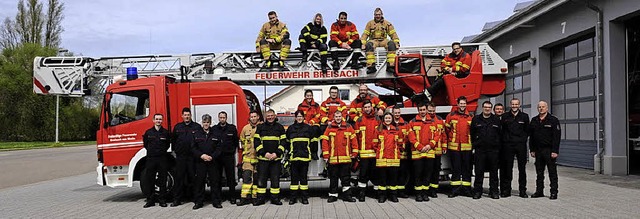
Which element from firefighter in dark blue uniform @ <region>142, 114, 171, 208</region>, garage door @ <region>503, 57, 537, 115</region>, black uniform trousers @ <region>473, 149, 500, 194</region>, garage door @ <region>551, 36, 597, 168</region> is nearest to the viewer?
firefighter in dark blue uniform @ <region>142, 114, 171, 208</region>

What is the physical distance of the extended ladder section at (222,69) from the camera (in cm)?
1080

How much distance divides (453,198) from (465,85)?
2.16 meters

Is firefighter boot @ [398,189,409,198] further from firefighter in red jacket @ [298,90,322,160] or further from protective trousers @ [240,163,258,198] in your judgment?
protective trousers @ [240,163,258,198]

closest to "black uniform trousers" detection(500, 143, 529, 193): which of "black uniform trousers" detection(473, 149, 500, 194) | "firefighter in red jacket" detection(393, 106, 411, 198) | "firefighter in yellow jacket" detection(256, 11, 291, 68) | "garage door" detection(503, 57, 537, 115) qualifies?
"black uniform trousers" detection(473, 149, 500, 194)

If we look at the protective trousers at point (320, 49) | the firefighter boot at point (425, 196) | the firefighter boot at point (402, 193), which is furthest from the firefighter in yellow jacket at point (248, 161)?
the firefighter boot at point (425, 196)

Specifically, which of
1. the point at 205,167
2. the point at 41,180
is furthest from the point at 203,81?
the point at 41,180

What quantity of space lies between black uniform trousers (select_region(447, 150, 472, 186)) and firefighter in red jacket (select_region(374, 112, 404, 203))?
1033 millimetres

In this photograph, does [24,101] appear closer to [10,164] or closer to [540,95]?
[10,164]

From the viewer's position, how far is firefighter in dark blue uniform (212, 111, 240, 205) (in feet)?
30.9

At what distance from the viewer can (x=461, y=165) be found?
1001 centimetres

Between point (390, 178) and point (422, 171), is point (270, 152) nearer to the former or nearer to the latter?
point (390, 178)

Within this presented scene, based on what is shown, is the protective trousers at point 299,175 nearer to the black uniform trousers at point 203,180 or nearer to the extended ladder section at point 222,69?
the black uniform trousers at point 203,180

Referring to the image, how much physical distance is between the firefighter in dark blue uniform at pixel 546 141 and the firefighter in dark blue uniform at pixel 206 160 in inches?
214

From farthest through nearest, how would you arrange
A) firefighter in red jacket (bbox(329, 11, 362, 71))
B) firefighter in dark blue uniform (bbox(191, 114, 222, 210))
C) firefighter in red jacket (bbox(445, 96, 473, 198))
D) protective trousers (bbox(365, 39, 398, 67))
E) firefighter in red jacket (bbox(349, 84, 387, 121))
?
1. firefighter in red jacket (bbox(329, 11, 362, 71))
2. protective trousers (bbox(365, 39, 398, 67))
3. firefighter in red jacket (bbox(349, 84, 387, 121))
4. firefighter in red jacket (bbox(445, 96, 473, 198))
5. firefighter in dark blue uniform (bbox(191, 114, 222, 210))
